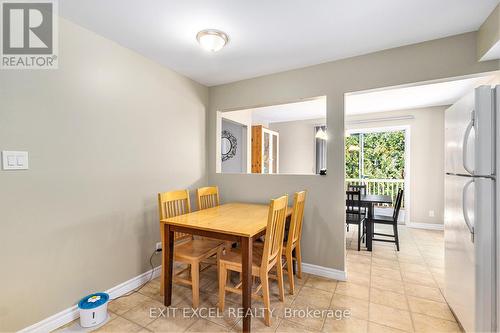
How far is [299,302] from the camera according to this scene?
81.5 inches

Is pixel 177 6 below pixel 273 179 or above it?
above

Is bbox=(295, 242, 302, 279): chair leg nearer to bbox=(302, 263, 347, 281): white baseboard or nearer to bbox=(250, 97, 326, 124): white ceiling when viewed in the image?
bbox=(302, 263, 347, 281): white baseboard

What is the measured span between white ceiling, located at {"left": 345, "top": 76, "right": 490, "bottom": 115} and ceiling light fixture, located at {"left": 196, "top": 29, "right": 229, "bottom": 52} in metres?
2.07

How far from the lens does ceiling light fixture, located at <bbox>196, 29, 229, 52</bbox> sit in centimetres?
197

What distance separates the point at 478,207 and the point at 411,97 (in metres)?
3.25

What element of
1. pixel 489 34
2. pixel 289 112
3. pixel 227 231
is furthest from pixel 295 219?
pixel 289 112

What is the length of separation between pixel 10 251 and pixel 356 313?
2614 millimetres

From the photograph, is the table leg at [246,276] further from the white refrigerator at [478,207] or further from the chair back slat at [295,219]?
the white refrigerator at [478,207]

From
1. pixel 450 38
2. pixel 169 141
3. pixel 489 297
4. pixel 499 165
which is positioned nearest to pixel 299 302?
pixel 489 297

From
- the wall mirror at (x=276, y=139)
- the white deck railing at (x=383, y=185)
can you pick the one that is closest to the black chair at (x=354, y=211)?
the wall mirror at (x=276, y=139)

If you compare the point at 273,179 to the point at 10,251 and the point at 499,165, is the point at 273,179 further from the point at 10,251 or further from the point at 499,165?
the point at 10,251

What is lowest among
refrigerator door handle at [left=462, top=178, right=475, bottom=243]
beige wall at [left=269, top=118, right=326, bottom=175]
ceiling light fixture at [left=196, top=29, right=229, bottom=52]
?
refrigerator door handle at [left=462, top=178, right=475, bottom=243]

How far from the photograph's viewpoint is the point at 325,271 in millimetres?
2578

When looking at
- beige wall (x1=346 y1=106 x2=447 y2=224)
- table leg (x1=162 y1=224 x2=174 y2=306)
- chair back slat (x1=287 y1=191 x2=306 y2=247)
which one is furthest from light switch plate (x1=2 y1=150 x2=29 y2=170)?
beige wall (x1=346 y1=106 x2=447 y2=224)
